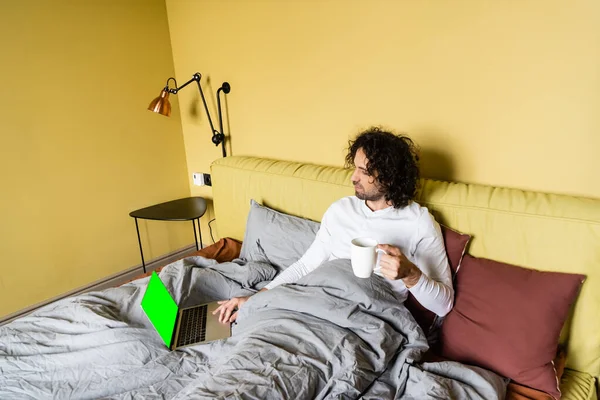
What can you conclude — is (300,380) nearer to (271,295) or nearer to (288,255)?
(271,295)

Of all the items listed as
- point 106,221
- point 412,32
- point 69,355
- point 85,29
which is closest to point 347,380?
point 69,355

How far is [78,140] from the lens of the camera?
2453mm

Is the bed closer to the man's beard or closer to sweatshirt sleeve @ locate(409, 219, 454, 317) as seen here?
sweatshirt sleeve @ locate(409, 219, 454, 317)

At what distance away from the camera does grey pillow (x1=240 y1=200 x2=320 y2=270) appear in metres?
1.78

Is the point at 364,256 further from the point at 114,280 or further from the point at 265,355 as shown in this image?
the point at 114,280

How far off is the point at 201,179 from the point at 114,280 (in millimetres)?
953

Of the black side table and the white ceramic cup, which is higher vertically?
the white ceramic cup

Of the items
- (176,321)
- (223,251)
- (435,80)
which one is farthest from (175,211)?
(435,80)

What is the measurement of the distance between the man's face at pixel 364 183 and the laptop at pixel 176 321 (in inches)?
28.5

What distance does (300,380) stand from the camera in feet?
3.40

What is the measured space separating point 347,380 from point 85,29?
8.30ft

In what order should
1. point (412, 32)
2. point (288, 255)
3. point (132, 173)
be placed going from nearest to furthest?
point (412, 32)
point (288, 255)
point (132, 173)

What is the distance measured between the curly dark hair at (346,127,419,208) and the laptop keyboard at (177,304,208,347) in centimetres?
85

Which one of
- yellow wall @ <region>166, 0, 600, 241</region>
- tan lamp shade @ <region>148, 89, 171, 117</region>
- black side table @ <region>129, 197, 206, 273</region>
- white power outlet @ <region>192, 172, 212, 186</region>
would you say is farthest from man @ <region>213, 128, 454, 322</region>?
white power outlet @ <region>192, 172, 212, 186</region>
